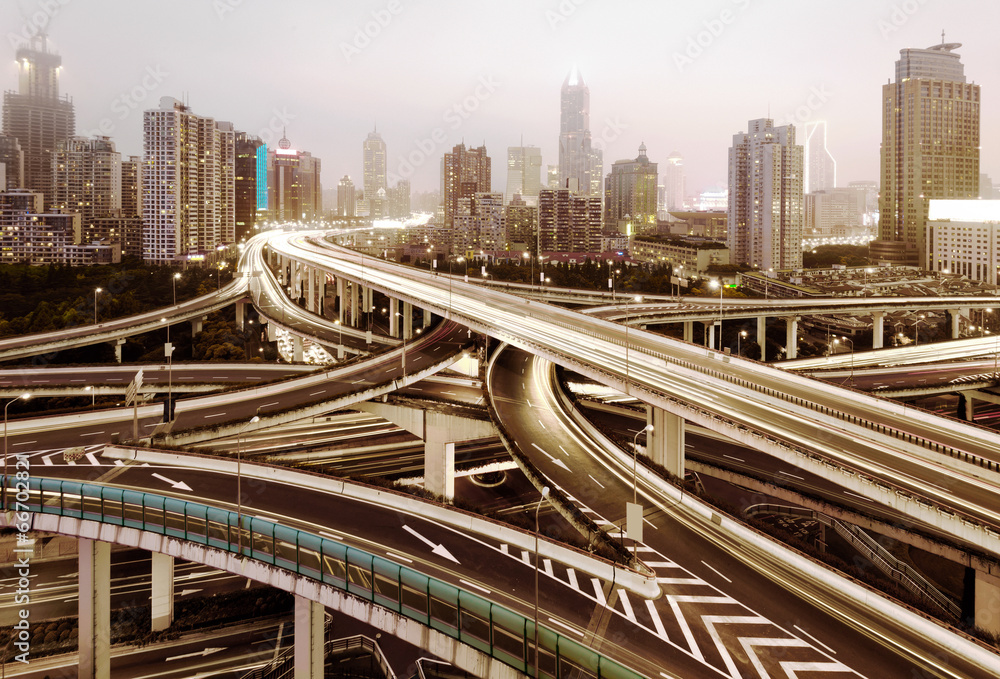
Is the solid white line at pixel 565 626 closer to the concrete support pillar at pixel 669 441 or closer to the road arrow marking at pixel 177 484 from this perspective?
the concrete support pillar at pixel 669 441

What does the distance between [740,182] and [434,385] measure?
126 metres

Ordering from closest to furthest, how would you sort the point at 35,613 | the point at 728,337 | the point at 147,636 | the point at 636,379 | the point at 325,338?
1. the point at 147,636
2. the point at 35,613
3. the point at 636,379
4. the point at 325,338
5. the point at 728,337

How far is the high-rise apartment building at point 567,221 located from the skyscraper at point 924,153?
63685 mm

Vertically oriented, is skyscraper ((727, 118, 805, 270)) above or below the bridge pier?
above

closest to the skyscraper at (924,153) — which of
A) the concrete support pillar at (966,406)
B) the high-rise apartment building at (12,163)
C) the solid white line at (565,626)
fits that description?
the concrete support pillar at (966,406)

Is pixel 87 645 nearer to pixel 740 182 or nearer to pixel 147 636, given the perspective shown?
pixel 147 636

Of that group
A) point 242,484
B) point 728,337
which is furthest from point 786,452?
point 728,337

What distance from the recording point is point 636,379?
30859 mm

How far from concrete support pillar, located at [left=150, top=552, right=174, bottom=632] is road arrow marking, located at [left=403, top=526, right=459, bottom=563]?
31.5 feet

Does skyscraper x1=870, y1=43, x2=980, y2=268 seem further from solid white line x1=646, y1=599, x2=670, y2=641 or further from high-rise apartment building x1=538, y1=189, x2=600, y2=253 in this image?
solid white line x1=646, y1=599, x2=670, y2=641

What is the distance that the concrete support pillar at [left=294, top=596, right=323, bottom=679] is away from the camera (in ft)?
64.3

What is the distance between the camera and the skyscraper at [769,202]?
14312 centimetres

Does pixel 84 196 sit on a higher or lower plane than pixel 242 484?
higher

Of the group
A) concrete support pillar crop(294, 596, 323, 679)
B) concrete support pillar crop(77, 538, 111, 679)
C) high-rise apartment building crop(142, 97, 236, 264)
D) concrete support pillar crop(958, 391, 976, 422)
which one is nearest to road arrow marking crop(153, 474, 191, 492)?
concrete support pillar crop(77, 538, 111, 679)
